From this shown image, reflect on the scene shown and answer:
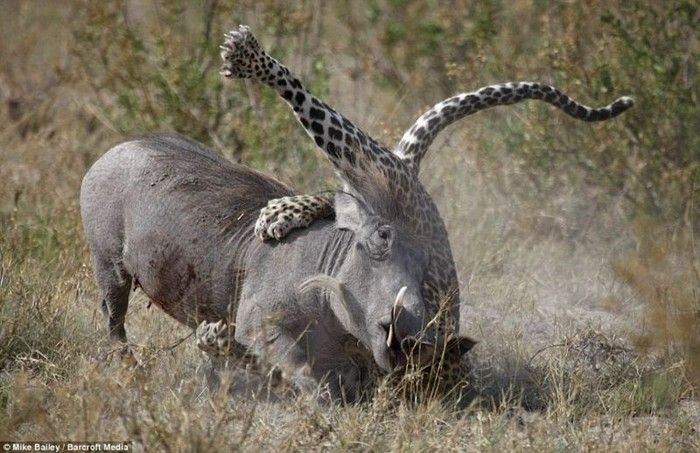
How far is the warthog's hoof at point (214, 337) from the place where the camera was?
5.90 metres

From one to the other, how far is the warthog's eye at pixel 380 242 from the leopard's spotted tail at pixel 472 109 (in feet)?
3.58

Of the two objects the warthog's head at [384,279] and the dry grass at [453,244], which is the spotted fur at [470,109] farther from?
the dry grass at [453,244]

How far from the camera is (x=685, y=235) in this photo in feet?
26.0

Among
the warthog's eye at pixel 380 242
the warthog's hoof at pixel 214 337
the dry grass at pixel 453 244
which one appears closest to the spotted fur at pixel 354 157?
the warthog's eye at pixel 380 242

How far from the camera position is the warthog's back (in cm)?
608

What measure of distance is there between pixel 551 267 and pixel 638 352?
197 centimetres

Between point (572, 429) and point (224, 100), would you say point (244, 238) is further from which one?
point (224, 100)

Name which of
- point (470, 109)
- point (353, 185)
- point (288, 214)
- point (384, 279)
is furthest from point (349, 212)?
point (470, 109)

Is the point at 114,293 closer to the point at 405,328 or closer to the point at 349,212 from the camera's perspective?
the point at 349,212

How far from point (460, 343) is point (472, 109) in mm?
1820

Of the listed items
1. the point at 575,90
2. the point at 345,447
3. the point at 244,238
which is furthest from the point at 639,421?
the point at 575,90

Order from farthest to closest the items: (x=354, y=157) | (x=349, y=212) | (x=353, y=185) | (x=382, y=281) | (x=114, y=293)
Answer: (x=114, y=293) < (x=354, y=157) < (x=353, y=185) < (x=349, y=212) < (x=382, y=281)

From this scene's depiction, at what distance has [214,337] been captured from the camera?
5.94 meters

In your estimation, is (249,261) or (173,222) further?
(173,222)
